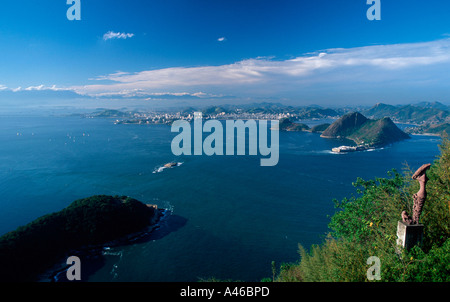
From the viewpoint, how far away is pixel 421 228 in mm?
3498

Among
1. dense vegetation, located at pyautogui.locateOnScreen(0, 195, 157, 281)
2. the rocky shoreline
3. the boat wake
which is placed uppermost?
the boat wake

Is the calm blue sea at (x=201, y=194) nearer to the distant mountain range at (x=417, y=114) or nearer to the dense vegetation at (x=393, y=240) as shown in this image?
the dense vegetation at (x=393, y=240)

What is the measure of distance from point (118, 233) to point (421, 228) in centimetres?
1530

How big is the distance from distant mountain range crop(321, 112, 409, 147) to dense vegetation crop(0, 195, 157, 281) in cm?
4333

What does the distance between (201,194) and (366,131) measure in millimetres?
46167

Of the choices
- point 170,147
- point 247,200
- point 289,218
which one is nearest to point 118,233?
point 247,200

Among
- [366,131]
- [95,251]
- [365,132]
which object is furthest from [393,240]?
[366,131]

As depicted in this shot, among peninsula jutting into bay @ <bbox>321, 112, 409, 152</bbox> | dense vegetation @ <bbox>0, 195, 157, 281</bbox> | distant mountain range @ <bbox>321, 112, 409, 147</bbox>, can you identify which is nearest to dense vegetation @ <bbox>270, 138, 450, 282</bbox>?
dense vegetation @ <bbox>0, 195, 157, 281</bbox>

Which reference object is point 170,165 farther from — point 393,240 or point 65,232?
point 393,240

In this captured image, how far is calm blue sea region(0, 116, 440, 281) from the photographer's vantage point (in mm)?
12688

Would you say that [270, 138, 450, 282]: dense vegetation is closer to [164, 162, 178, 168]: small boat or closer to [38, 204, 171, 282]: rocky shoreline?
[38, 204, 171, 282]: rocky shoreline

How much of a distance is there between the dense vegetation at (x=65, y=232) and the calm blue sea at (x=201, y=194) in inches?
66.1

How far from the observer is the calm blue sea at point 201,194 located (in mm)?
12688

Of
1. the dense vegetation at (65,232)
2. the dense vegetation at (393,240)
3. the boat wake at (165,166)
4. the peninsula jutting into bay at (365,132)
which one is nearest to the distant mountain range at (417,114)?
the peninsula jutting into bay at (365,132)
